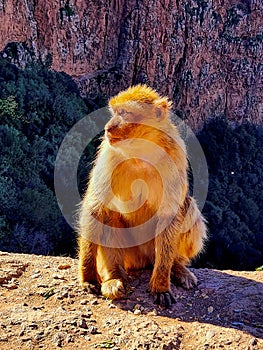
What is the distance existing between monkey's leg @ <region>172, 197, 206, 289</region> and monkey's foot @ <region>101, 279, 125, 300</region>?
1.68 feet

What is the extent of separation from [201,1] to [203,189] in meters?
12.8

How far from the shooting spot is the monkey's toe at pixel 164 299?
12.1 ft

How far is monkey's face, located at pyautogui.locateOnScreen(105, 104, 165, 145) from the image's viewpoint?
3.54 meters

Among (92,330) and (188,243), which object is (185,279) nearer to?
(188,243)

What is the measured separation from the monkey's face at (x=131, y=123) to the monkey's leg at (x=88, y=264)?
832 mm

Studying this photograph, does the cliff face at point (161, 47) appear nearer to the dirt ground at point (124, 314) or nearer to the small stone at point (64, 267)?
the small stone at point (64, 267)

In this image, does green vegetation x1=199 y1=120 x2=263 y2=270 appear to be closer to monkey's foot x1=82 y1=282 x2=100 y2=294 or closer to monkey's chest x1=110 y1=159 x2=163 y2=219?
monkey's foot x1=82 y1=282 x2=100 y2=294

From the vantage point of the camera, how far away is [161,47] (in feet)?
104

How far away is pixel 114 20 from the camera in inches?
1197

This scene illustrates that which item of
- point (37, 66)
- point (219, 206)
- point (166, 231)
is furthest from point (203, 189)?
point (166, 231)

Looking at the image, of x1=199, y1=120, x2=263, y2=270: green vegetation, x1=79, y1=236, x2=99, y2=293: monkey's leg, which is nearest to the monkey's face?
x1=79, y1=236, x2=99, y2=293: monkey's leg

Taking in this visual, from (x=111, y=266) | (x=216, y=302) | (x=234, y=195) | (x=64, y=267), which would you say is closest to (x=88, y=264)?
(x=111, y=266)

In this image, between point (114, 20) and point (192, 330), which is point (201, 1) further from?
point (192, 330)

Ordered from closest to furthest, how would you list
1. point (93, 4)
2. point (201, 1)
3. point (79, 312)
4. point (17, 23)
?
point (79, 312)
point (17, 23)
point (93, 4)
point (201, 1)
